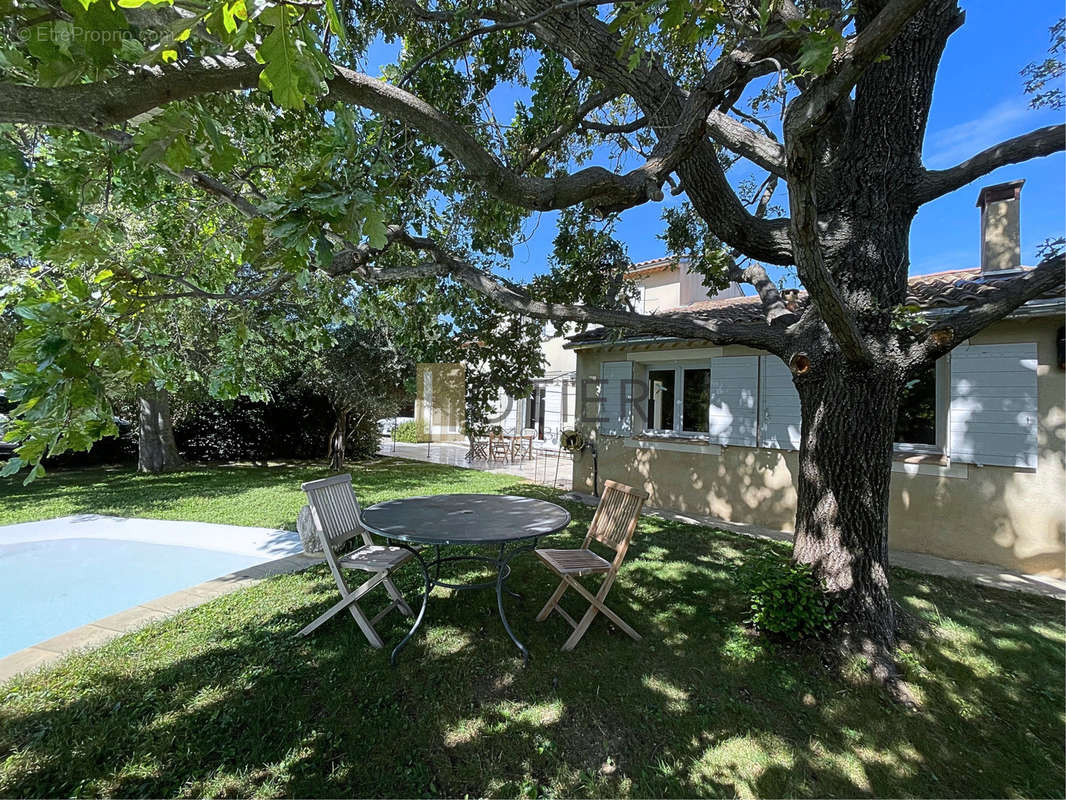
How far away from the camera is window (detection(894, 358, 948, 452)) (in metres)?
6.89

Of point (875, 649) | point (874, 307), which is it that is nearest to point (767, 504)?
point (875, 649)

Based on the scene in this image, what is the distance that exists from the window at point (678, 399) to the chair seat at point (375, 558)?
6.71 metres

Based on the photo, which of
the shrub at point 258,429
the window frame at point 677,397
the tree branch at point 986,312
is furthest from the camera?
the shrub at point 258,429

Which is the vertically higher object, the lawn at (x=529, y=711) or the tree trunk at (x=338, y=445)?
the tree trunk at (x=338, y=445)

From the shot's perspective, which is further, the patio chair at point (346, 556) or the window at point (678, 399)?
the window at point (678, 399)

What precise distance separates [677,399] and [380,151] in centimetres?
748

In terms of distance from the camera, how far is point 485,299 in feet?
21.2

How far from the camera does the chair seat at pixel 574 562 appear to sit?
4051mm

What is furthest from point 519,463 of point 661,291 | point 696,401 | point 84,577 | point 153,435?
point 84,577

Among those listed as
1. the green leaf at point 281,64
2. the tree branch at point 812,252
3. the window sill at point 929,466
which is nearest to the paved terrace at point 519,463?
the window sill at point 929,466

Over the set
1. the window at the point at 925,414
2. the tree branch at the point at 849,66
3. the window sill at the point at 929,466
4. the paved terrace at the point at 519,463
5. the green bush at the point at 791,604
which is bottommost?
the paved terrace at the point at 519,463

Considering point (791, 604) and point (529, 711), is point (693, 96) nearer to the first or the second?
point (791, 604)

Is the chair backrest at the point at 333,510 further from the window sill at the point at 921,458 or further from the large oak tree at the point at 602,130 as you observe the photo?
the window sill at the point at 921,458

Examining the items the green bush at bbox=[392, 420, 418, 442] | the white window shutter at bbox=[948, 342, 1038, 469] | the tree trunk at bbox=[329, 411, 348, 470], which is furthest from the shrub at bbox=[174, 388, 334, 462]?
the white window shutter at bbox=[948, 342, 1038, 469]
